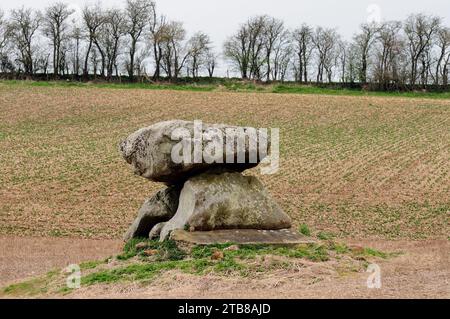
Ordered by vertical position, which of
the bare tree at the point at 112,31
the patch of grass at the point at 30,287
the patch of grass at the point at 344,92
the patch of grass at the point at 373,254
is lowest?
the patch of grass at the point at 30,287

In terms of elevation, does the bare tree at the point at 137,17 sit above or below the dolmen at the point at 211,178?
above

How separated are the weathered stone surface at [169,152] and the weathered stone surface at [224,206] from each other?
0.41 metres

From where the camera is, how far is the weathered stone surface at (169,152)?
16547 mm

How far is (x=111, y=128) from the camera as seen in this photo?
46500 millimetres

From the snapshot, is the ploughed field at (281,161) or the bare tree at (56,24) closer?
the ploughed field at (281,161)

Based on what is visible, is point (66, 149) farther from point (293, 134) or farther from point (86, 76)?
point (86, 76)

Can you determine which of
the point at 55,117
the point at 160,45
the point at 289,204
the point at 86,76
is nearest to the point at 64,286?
the point at 289,204

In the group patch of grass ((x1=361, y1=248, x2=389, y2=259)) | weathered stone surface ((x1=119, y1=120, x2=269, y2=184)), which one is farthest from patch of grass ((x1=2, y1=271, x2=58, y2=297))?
patch of grass ((x1=361, y1=248, x2=389, y2=259))

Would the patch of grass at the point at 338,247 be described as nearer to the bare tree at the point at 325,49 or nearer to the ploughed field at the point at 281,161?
the ploughed field at the point at 281,161

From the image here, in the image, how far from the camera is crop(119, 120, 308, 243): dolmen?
634 inches

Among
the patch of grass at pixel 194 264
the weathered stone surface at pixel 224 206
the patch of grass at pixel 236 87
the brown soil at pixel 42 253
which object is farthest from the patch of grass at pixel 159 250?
the patch of grass at pixel 236 87

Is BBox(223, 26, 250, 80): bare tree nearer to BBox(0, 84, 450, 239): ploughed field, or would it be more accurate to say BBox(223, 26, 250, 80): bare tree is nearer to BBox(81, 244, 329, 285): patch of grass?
BBox(0, 84, 450, 239): ploughed field

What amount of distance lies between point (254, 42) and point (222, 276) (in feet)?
281

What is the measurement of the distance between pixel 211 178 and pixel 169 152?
51.5 inches
